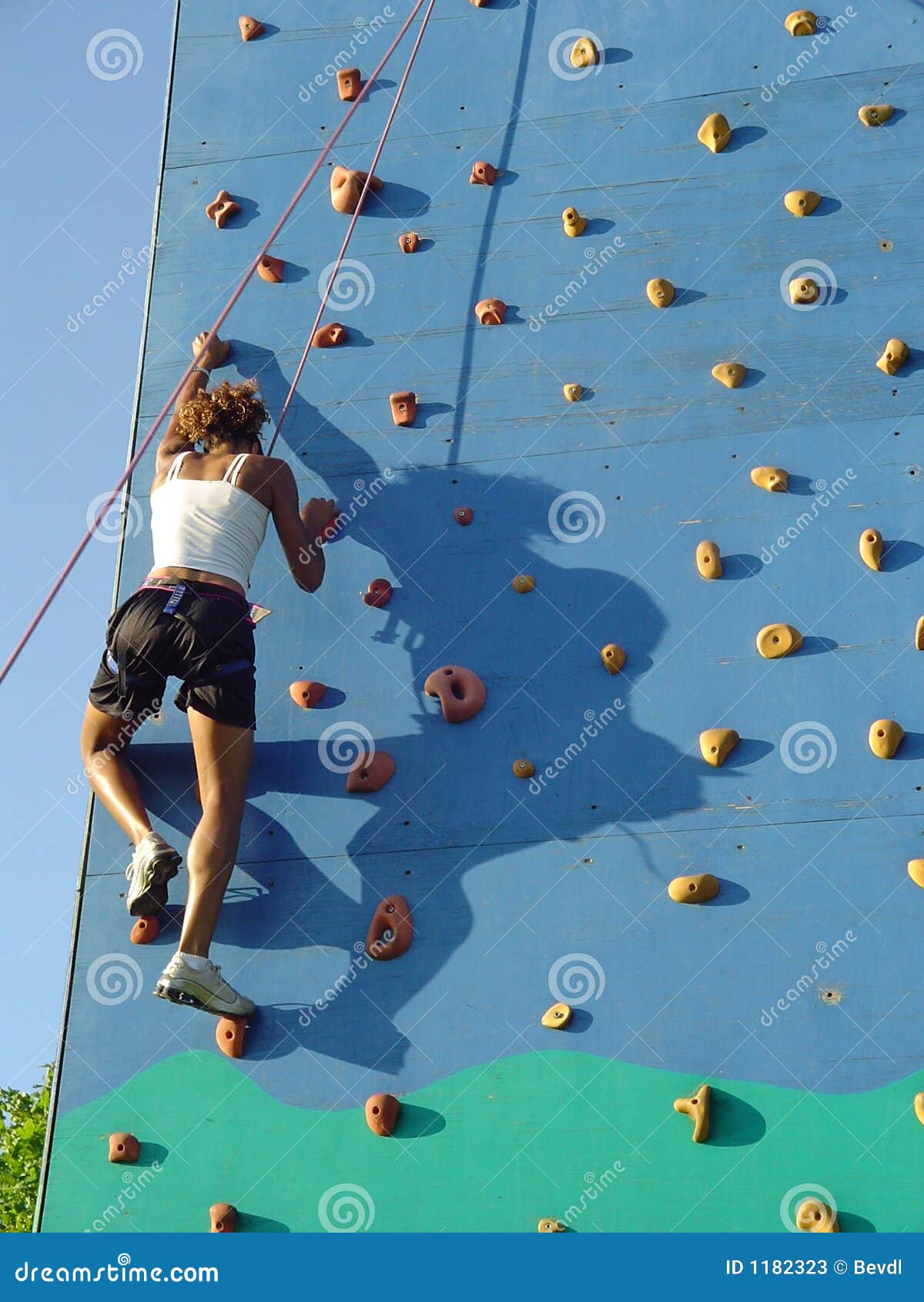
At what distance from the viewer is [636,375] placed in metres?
5.74

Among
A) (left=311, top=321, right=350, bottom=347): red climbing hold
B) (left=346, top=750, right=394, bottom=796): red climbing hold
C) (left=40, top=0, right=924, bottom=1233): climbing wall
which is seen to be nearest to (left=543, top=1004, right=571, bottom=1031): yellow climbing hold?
(left=40, top=0, right=924, bottom=1233): climbing wall

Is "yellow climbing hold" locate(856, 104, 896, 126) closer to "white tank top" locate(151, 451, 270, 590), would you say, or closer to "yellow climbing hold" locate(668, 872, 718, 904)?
"white tank top" locate(151, 451, 270, 590)

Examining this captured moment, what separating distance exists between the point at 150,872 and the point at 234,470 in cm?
130

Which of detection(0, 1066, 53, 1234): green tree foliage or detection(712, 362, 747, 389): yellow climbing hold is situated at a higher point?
detection(712, 362, 747, 389): yellow climbing hold

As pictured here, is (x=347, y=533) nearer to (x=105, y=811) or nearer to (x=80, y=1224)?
(x=105, y=811)

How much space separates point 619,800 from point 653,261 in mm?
1999

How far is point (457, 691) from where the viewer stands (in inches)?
211

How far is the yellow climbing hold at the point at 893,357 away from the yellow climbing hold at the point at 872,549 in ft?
2.00

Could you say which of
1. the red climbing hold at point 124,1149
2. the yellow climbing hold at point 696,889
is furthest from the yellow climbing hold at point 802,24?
the red climbing hold at point 124,1149

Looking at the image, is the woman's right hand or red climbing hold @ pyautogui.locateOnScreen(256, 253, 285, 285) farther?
red climbing hold @ pyautogui.locateOnScreen(256, 253, 285, 285)

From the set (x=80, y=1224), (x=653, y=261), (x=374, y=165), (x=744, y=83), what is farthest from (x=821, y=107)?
(x=80, y=1224)

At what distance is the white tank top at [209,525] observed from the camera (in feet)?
17.0

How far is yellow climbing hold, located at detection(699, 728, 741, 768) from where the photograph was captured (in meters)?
5.07

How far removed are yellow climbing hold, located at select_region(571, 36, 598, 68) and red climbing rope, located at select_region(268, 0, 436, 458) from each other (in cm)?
60
